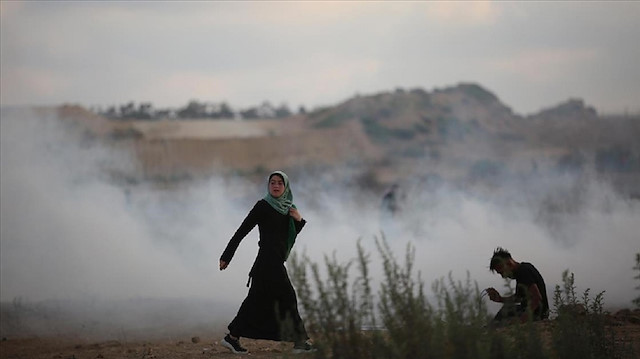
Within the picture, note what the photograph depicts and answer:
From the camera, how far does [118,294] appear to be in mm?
18016

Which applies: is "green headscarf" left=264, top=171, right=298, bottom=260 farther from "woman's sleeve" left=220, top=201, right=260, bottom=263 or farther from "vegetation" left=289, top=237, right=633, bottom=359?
"vegetation" left=289, top=237, right=633, bottom=359

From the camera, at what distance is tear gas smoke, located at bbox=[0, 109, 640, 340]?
1798 centimetres

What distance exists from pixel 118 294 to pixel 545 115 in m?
46.6

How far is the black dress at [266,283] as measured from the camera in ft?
34.3

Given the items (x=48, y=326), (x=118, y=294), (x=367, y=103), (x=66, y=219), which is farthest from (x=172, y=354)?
(x=367, y=103)

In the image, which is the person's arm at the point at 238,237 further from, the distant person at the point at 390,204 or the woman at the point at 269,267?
the distant person at the point at 390,204

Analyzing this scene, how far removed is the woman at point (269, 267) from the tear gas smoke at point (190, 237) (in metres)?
5.05

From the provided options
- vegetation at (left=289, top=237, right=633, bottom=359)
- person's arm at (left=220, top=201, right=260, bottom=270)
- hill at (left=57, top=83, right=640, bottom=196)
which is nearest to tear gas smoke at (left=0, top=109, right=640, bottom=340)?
person's arm at (left=220, top=201, right=260, bottom=270)

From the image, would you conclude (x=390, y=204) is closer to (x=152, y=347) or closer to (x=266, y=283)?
(x=152, y=347)

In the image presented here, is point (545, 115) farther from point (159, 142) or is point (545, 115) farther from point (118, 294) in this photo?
point (118, 294)

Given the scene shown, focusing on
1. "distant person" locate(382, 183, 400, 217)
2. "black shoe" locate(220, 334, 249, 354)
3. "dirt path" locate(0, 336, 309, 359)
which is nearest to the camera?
"black shoe" locate(220, 334, 249, 354)

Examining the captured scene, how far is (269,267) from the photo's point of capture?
10.5m

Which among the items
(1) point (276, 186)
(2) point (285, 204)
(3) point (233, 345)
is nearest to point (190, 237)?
(3) point (233, 345)

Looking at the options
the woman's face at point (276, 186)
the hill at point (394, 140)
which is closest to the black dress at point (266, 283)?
the woman's face at point (276, 186)
